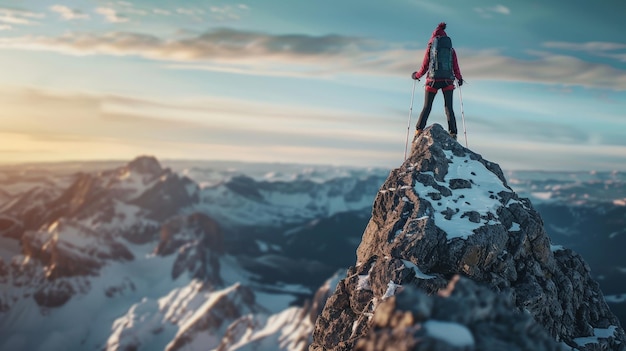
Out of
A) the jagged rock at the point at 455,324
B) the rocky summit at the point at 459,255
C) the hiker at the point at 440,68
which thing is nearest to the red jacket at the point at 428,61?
the hiker at the point at 440,68

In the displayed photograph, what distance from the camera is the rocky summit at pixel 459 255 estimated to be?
109 feet

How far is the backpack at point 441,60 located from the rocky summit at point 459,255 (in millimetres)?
5261

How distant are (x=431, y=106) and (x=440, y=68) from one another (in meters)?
3.62

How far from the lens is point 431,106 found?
139 feet

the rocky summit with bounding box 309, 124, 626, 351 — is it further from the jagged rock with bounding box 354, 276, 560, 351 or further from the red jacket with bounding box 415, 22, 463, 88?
the jagged rock with bounding box 354, 276, 560, 351

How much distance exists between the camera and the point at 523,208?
38.4 metres

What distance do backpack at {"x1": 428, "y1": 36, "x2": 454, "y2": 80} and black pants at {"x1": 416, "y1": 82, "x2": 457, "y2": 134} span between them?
3.63ft

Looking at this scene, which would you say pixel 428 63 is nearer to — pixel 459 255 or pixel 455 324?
pixel 459 255

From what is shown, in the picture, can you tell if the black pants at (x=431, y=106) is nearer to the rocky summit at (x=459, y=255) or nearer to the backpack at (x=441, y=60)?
the rocky summit at (x=459, y=255)

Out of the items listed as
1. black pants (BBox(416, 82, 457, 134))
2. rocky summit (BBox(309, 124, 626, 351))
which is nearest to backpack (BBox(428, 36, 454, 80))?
black pants (BBox(416, 82, 457, 134))

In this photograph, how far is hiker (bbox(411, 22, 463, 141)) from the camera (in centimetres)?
3953

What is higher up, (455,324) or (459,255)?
(455,324)

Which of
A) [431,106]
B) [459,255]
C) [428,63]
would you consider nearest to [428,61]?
[428,63]

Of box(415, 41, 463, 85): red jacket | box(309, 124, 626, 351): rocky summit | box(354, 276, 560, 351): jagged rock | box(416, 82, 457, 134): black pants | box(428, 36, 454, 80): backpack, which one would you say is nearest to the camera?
box(354, 276, 560, 351): jagged rock
